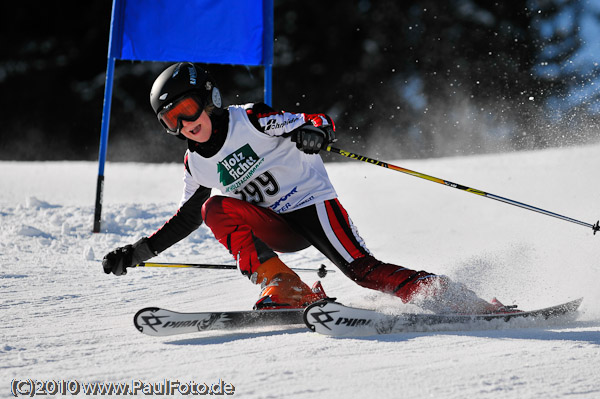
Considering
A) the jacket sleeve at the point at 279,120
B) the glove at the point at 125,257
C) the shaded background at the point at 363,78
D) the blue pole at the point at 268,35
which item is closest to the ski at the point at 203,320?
the glove at the point at 125,257

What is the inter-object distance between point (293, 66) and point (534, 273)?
11026mm

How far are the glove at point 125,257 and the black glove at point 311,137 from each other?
0.69 m

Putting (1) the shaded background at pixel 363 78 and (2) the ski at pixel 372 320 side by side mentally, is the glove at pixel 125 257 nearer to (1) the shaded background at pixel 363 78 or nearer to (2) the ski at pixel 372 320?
(2) the ski at pixel 372 320

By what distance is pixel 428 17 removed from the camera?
553 inches

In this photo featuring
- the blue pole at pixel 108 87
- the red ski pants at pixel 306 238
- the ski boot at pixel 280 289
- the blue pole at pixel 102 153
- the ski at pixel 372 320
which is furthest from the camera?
the blue pole at pixel 102 153

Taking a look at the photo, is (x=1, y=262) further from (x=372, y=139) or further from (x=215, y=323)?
(x=372, y=139)

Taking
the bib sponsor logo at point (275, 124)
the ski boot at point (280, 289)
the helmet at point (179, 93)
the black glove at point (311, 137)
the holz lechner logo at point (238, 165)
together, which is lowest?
the ski boot at point (280, 289)

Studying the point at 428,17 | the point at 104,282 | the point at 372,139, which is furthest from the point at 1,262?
the point at 428,17

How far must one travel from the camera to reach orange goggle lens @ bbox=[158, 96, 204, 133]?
212 centimetres

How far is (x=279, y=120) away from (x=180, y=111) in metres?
0.34

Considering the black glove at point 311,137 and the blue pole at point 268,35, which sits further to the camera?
the blue pole at point 268,35

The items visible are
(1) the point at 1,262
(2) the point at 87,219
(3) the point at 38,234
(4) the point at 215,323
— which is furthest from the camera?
(2) the point at 87,219

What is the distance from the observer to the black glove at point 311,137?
2.11 meters

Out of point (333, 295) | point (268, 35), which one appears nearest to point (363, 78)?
point (268, 35)
